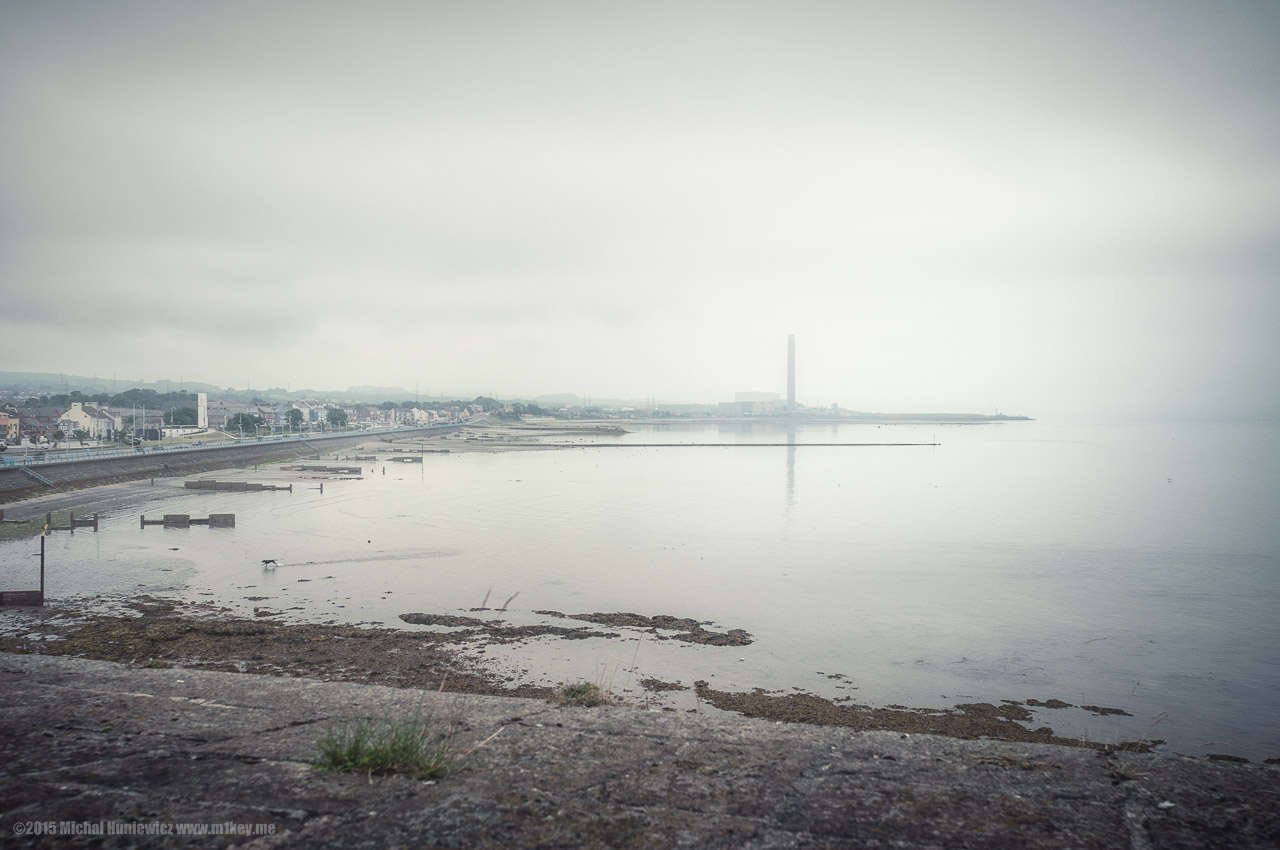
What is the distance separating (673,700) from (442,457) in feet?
213

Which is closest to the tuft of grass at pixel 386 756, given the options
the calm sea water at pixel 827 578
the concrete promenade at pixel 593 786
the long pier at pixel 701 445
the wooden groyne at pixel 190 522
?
the concrete promenade at pixel 593 786

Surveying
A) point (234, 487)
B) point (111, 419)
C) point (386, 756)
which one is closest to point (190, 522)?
point (234, 487)

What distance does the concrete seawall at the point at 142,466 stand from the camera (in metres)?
35.8

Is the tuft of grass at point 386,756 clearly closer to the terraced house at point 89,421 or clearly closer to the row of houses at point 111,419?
the row of houses at point 111,419

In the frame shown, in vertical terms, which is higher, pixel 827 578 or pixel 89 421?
pixel 89 421

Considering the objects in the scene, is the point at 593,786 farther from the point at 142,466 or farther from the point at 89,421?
the point at 89,421

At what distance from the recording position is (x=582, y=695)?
8836mm

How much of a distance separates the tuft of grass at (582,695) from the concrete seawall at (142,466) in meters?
37.9

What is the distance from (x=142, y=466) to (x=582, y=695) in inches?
2025

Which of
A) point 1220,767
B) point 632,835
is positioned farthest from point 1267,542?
point 632,835

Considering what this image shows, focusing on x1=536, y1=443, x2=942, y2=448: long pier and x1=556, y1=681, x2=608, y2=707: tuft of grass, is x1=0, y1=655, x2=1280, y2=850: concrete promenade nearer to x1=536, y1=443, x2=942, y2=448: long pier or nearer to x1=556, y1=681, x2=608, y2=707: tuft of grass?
x1=556, y1=681, x2=608, y2=707: tuft of grass

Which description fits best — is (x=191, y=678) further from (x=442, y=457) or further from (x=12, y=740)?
(x=442, y=457)

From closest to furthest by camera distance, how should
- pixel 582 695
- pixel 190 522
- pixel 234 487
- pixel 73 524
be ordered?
1. pixel 582 695
2. pixel 73 524
3. pixel 190 522
4. pixel 234 487

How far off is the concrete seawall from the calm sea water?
626cm
